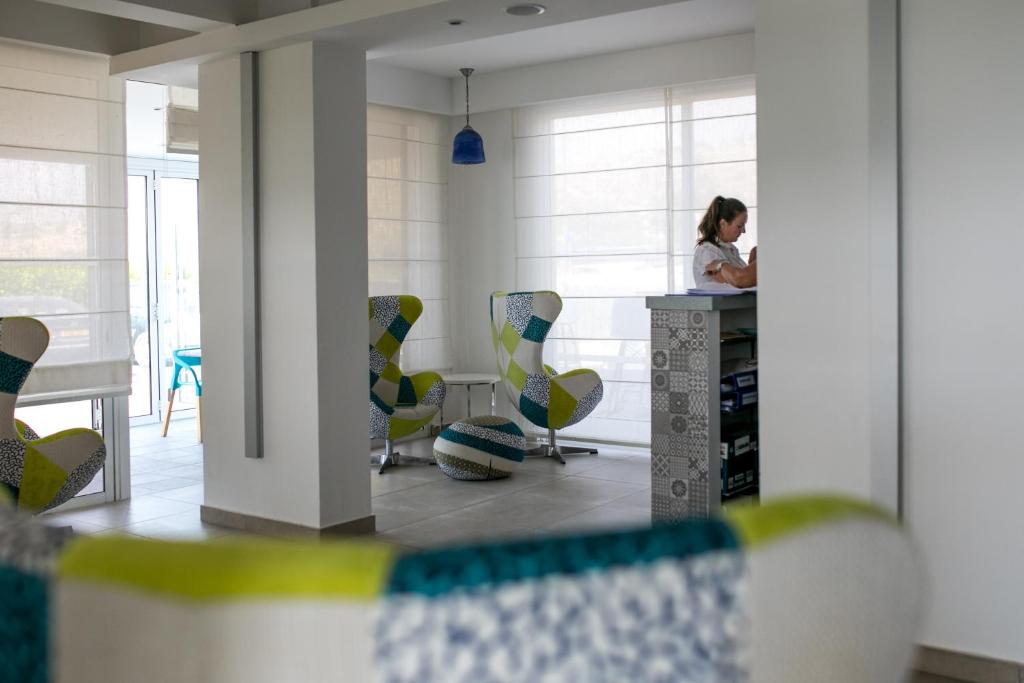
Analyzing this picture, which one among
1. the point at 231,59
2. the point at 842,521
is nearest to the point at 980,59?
the point at 842,521

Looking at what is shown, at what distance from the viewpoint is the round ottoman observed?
19.9ft

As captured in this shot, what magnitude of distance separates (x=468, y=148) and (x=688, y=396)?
305cm

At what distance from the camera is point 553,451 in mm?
6777

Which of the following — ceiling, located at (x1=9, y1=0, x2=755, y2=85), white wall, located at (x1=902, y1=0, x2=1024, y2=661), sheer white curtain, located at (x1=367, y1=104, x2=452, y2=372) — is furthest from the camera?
sheer white curtain, located at (x1=367, y1=104, x2=452, y2=372)

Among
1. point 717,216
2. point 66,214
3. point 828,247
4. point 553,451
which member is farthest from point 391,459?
point 828,247

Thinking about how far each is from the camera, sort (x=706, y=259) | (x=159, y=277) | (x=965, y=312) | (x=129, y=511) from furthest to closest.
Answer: (x=159, y=277) < (x=129, y=511) < (x=706, y=259) < (x=965, y=312)

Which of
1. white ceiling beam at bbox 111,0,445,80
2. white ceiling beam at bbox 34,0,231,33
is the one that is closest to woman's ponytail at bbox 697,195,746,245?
white ceiling beam at bbox 111,0,445,80

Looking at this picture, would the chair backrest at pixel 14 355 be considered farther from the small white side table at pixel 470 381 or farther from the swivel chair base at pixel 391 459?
the small white side table at pixel 470 381

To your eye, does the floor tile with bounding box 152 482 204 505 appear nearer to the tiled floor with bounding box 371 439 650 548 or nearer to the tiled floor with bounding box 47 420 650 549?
the tiled floor with bounding box 47 420 650 549

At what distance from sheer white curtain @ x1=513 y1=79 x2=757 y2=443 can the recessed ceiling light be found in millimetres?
2649

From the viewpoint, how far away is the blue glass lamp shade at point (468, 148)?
22.5 ft

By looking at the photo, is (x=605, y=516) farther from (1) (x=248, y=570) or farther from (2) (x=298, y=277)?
(1) (x=248, y=570)

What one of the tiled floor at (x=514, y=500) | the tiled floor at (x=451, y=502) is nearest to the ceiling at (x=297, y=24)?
the tiled floor at (x=451, y=502)

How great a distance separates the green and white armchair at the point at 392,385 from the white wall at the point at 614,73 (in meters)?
1.91
